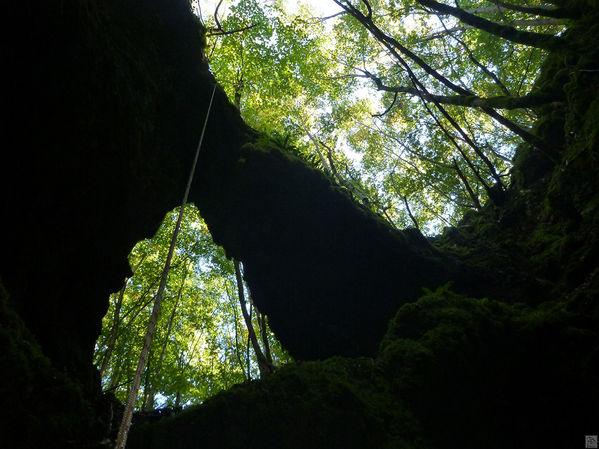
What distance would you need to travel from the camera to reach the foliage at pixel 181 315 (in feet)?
37.6

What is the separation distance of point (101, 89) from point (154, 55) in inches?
73.0

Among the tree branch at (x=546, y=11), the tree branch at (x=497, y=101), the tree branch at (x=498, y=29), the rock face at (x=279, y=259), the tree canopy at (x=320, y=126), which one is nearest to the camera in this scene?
the rock face at (x=279, y=259)

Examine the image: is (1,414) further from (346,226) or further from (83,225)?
(346,226)

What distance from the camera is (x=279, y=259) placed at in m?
8.22

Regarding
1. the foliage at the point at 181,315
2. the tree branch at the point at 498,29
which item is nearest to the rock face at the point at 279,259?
the tree branch at the point at 498,29

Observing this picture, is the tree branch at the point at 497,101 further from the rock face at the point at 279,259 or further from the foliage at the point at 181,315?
the foliage at the point at 181,315

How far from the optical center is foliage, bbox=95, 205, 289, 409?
11.5m

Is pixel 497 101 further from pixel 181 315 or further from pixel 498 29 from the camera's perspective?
pixel 181 315

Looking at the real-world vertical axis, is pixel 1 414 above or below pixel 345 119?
below

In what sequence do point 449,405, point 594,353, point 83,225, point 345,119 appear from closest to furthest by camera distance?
point 449,405, point 594,353, point 83,225, point 345,119

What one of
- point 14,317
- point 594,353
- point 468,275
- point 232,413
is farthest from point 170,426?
point 468,275

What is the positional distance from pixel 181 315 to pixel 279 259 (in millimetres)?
7694

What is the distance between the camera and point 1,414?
226 centimetres

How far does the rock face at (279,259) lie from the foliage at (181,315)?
4.34 m
